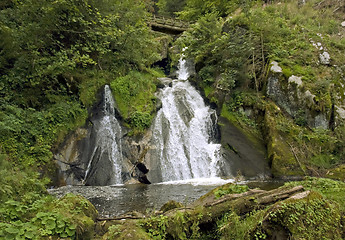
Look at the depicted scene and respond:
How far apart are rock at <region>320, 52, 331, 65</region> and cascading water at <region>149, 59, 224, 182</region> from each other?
23.1ft

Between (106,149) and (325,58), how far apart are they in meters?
13.7

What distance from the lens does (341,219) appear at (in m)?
3.05

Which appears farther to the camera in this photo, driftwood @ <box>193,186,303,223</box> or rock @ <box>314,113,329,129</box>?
rock @ <box>314,113,329,129</box>

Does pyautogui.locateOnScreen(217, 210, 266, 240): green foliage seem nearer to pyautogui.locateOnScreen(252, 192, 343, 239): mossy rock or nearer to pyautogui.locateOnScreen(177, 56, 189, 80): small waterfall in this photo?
pyautogui.locateOnScreen(252, 192, 343, 239): mossy rock

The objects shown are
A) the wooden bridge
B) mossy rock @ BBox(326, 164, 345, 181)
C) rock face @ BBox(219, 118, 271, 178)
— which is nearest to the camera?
mossy rock @ BBox(326, 164, 345, 181)

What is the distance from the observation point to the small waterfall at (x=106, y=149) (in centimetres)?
1029

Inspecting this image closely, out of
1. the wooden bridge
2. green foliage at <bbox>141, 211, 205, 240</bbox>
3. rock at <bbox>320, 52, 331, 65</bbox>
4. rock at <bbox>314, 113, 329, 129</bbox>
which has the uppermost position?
the wooden bridge

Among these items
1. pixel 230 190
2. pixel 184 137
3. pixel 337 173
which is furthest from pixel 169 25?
pixel 230 190

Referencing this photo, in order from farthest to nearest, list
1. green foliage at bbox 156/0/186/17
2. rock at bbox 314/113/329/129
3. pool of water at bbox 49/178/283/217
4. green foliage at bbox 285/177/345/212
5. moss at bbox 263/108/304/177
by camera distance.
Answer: green foliage at bbox 156/0/186/17 → rock at bbox 314/113/329/129 → moss at bbox 263/108/304/177 → pool of water at bbox 49/178/283/217 → green foliage at bbox 285/177/345/212

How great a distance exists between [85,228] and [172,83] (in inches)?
576

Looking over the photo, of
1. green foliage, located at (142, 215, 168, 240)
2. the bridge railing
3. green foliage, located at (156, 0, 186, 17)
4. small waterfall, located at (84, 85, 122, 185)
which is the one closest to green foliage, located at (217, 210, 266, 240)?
green foliage, located at (142, 215, 168, 240)

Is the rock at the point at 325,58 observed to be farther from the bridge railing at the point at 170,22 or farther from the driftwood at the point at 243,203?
the bridge railing at the point at 170,22

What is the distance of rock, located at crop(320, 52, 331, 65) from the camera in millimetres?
12383

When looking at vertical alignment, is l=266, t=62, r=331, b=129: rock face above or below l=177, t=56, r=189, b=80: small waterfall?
below
